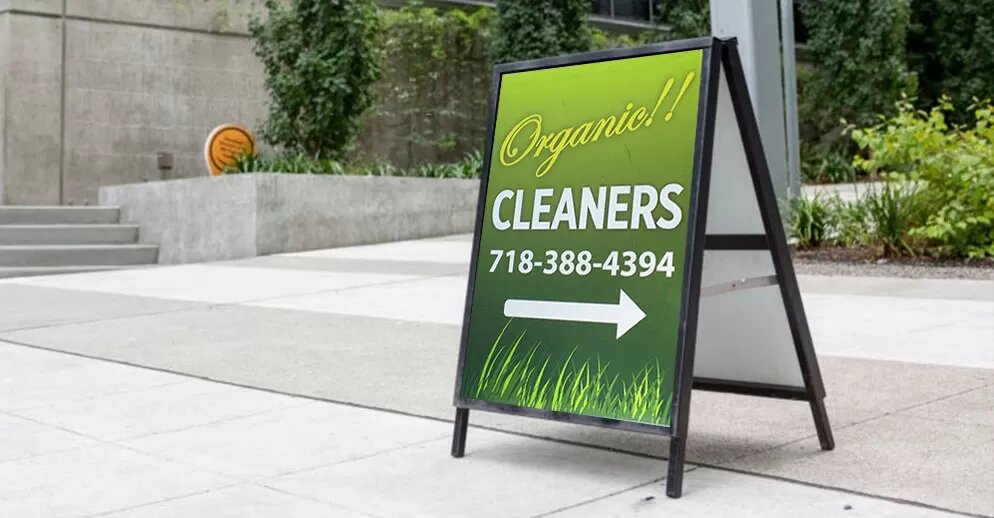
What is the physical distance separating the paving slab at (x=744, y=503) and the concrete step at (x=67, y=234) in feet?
43.7

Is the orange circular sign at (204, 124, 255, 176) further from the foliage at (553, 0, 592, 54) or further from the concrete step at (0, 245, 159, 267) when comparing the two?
the foliage at (553, 0, 592, 54)

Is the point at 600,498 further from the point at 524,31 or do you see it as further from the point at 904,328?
the point at 524,31

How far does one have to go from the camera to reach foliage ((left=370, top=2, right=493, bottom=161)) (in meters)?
20.1

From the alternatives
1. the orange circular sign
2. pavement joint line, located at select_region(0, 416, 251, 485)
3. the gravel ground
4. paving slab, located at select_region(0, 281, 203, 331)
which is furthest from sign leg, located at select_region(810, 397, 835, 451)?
the orange circular sign

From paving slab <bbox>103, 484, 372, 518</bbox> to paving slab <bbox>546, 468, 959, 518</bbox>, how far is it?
2.37 feet

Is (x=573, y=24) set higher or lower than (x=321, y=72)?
higher

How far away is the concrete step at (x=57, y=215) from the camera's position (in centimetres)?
1583

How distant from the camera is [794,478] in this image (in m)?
3.93

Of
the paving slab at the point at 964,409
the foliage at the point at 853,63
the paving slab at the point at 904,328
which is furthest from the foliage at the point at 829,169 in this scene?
the paving slab at the point at 964,409

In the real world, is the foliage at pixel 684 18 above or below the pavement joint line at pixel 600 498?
above

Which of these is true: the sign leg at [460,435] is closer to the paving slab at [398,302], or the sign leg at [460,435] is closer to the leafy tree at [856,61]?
the paving slab at [398,302]

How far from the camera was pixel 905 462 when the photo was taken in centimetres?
407

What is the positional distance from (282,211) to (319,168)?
149cm

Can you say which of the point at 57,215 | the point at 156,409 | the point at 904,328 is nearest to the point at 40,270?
the point at 57,215
